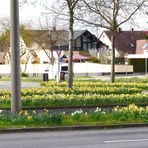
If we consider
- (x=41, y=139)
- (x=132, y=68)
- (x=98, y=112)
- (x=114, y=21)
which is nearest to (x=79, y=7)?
(x=114, y=21)

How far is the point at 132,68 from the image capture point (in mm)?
82062

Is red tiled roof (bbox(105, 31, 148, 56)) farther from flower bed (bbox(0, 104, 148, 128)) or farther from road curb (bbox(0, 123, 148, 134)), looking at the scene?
road curb (bbox(0, 123, 148, 134))

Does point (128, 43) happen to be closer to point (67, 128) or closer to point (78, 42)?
point (78, 42)

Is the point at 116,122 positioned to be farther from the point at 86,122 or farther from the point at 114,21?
the point at 114,21

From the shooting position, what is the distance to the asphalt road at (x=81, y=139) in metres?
13.0

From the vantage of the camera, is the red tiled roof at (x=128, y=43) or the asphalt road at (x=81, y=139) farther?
the red tiled roof at (x=128, y=43)

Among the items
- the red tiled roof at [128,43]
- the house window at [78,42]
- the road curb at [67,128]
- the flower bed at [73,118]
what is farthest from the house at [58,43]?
the road curb at [67,128]

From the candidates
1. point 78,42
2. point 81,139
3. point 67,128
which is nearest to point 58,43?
point 78,42

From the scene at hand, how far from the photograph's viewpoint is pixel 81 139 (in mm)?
14312

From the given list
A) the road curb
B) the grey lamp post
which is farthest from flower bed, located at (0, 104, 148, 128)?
the grey lamp post

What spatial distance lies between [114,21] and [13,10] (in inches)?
829

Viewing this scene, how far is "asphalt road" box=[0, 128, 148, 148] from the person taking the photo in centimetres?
1298

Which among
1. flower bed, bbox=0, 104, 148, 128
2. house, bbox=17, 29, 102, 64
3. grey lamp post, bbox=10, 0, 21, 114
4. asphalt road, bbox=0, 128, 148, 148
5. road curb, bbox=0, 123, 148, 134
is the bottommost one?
asphalt road, bbox=0, 128, 148, 148

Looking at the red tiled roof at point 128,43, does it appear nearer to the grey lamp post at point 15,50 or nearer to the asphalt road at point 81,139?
the grey lamp post at point 15,50
